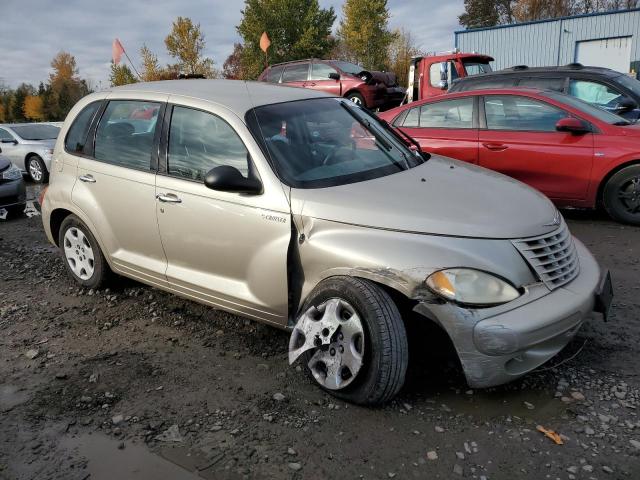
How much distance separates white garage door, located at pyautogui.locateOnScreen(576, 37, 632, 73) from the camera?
23.8 meters

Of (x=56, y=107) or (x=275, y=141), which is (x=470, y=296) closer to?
(x=275, y=141)

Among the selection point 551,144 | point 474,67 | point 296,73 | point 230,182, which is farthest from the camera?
point 296,73

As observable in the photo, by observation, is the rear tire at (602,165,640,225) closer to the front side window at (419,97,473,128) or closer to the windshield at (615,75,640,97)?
the front side window at (419,97,473,128)

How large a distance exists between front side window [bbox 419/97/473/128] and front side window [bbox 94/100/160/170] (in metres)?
4.06

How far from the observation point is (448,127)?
689 centimetres

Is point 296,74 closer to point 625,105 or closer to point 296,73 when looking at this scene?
point 296,73

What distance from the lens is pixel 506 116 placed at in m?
6.49

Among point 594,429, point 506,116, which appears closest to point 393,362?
point 594,429

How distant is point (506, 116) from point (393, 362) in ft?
15.3

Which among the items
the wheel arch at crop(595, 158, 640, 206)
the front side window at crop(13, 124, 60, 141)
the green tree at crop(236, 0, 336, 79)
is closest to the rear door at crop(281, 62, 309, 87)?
the front side window at crop(13, 124, 60, 141)

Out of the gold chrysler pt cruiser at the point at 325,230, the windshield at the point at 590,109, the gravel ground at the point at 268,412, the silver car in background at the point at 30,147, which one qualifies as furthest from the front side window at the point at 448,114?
the silver car in background at the point at 30,147

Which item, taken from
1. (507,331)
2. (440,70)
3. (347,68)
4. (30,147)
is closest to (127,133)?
(507,331)

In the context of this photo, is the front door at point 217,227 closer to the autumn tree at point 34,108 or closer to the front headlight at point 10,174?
the front headlight at point 10,174

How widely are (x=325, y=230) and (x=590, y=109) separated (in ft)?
15.0
